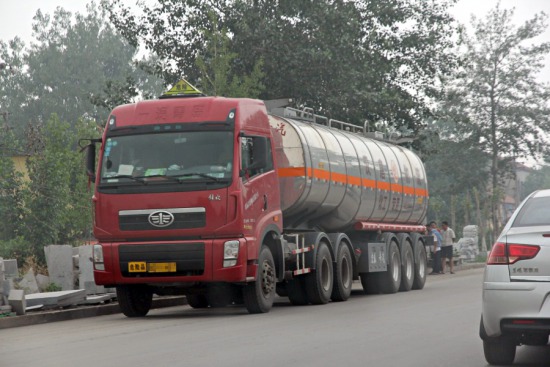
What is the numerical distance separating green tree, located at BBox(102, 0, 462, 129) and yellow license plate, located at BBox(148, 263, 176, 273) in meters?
16.6

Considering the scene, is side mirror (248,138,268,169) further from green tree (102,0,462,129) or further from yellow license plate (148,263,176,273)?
green tree (102,0,462,129)

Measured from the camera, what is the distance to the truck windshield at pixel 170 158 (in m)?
16.3

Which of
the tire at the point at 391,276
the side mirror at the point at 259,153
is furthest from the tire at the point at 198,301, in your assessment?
the tire at the point at 391,276

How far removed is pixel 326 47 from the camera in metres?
34.6

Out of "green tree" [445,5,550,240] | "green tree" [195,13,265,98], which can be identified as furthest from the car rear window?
"green tree" [445,5,550,240]

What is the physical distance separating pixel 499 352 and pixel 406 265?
15.8 m

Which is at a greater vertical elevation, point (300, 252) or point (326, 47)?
point (326, 47)

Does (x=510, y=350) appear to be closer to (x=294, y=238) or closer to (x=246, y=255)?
(x=246, y=255)

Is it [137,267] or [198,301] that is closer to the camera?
[137,267]

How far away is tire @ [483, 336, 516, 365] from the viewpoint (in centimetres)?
956

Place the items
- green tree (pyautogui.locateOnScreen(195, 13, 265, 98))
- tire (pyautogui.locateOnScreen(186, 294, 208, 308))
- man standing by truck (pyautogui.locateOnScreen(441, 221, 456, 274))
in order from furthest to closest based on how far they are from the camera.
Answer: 1. man standing by truck (pyautogui.locateOnScreen(441, 221, 456, 274))
2. green tree (pyautogui.locateOnScreen(195, 13, 265, 98))
3. tire (pyautogui.locateOnScreen(186, 294, 208, 308))

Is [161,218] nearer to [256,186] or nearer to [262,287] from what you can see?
[256,186]

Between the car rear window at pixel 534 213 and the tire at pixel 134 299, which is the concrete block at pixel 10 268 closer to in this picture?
the tire at pixel 134 299

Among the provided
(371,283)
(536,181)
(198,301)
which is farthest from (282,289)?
(536,181)
